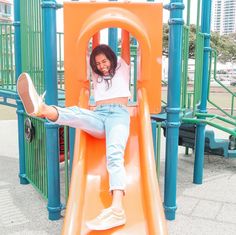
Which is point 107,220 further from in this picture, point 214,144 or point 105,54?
point 214,144

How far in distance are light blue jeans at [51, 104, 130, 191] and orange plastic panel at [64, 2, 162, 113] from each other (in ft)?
1.19

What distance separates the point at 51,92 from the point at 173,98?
3.65 ft

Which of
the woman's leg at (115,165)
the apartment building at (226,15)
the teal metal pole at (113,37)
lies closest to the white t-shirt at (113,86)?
the woman's leg at (115,165)

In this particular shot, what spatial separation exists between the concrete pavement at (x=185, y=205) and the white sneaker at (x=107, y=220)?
1044mm

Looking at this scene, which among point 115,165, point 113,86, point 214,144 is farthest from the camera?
point 214,144

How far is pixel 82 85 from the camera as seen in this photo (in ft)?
10.4

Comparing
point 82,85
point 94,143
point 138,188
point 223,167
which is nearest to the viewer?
point 138,188

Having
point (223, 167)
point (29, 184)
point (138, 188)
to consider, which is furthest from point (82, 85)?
point (223, 167)

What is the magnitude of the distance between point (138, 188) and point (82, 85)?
3.59 ft

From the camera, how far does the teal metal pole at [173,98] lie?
3119 mm

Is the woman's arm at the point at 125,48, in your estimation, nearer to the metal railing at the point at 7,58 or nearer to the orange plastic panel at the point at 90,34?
the orange plastic panel at the point at 90,34

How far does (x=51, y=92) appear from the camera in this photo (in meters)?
3.20

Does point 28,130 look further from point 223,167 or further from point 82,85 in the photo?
point 223,167

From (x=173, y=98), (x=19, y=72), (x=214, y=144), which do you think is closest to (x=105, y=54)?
(x=173, y=98)
